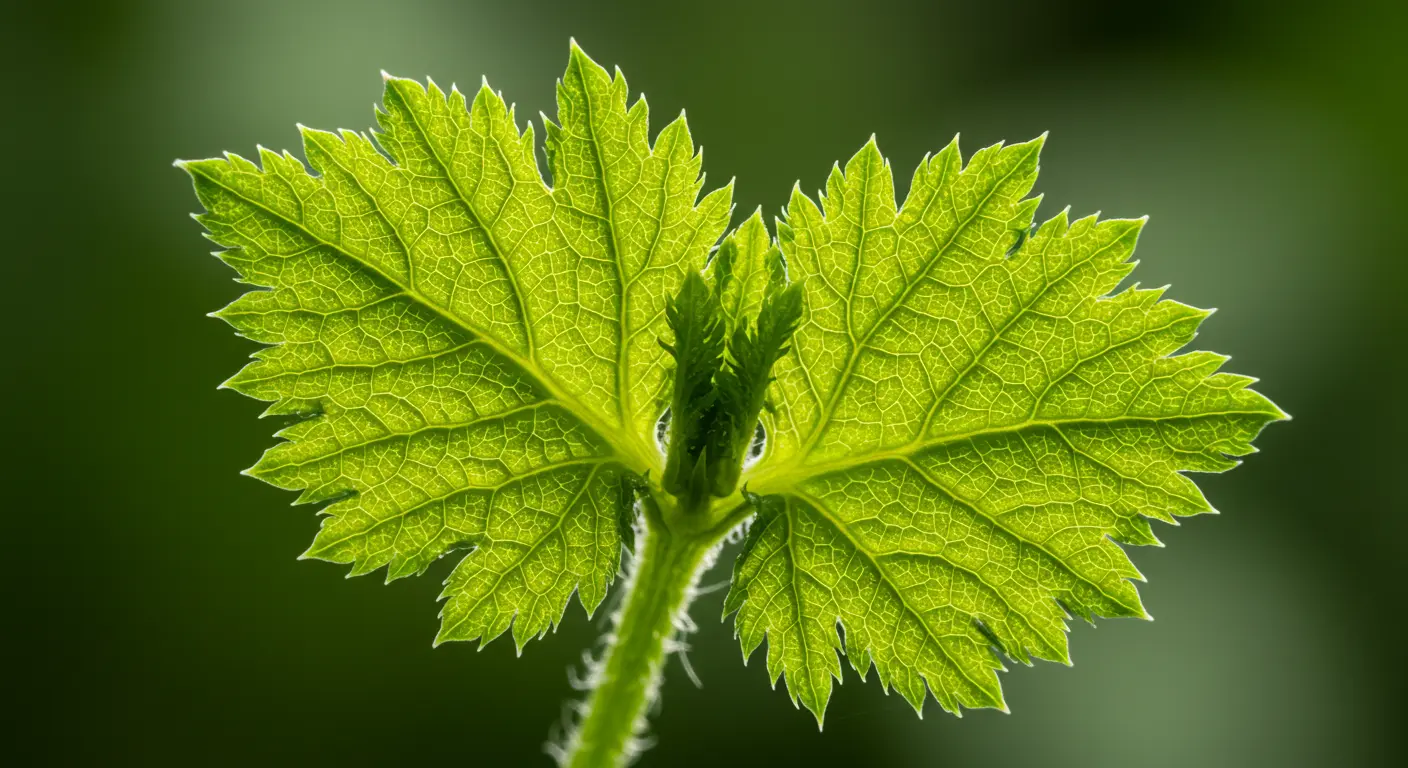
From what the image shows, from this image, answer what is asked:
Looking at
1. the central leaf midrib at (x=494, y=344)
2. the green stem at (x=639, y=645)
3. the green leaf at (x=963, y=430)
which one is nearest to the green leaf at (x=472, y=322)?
the central leaf midrib at (x=494, y=344)

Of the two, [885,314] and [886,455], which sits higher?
[885,314]

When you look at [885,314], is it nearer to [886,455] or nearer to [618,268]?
[886,455]

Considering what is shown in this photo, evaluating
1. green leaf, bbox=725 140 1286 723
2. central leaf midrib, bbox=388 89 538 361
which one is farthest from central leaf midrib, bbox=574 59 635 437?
green leaf, bbox=725 140 1286 723

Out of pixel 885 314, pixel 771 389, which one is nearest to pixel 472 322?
pixel 771 389

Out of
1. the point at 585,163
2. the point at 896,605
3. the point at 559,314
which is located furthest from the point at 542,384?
the point at 896,605

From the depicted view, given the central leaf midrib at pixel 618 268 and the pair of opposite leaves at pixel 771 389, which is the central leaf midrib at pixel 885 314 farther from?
the central leaf midrib at pixel 618 268

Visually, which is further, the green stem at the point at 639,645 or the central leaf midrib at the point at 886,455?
A: the central leaf midrib at the point at 886,455
